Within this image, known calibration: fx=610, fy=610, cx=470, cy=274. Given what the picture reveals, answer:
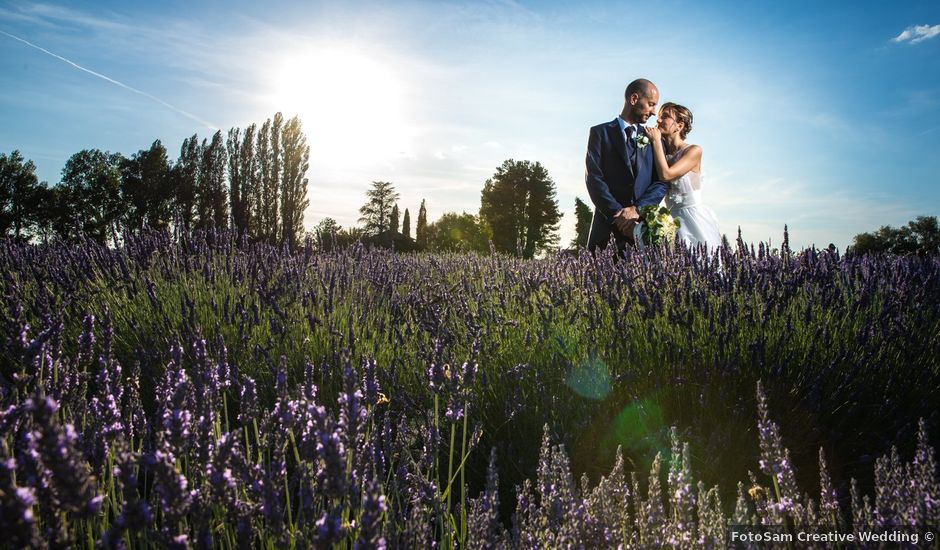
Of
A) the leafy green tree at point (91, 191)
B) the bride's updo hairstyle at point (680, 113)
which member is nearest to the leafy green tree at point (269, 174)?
the leafy green tree at point (91, 191)

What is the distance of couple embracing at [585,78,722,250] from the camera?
20.6 ft

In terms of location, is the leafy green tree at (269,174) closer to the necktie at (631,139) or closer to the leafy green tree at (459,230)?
the leafy green tree at (459,230)

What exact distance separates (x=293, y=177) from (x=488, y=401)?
31.4m

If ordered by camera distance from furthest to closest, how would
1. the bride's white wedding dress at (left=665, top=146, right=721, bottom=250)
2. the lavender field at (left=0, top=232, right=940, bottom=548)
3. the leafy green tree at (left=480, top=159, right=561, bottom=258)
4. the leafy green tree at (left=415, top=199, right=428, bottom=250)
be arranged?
the leafy green tree at (left=415, top=199, right=428, bottom=250)
the leafy green tree at (left=480, top=159, right=561, bottom=258)
the bride's white wedding dress at (left=665, top=146, right=721, bottom=250)
the lavender field at (left=0, top=232, right=940, bottom=548)

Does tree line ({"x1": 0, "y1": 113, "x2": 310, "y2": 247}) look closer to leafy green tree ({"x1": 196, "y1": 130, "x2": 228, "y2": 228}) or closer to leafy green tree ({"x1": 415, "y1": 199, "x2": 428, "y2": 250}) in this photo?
leafy green tree ({"x1": 196, "y1": 130, "x2": 228, "y2": 228})

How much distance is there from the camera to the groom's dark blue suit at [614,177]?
6332 millimetres

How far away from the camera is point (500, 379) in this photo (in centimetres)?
322

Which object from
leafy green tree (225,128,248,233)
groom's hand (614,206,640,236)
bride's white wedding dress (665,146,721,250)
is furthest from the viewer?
leafy green tree (225,128,248,233)

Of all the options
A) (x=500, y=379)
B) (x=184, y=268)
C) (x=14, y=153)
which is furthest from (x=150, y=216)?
(x=500, y=379)

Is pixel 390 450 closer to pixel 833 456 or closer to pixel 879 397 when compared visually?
pixel 833 456

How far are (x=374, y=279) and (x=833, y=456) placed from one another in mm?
3384

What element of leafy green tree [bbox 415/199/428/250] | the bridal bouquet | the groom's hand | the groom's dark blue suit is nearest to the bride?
the groom's dark blue suit

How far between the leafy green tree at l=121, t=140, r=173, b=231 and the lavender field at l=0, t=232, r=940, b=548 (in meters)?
35.7

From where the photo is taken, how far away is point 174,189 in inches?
1491
